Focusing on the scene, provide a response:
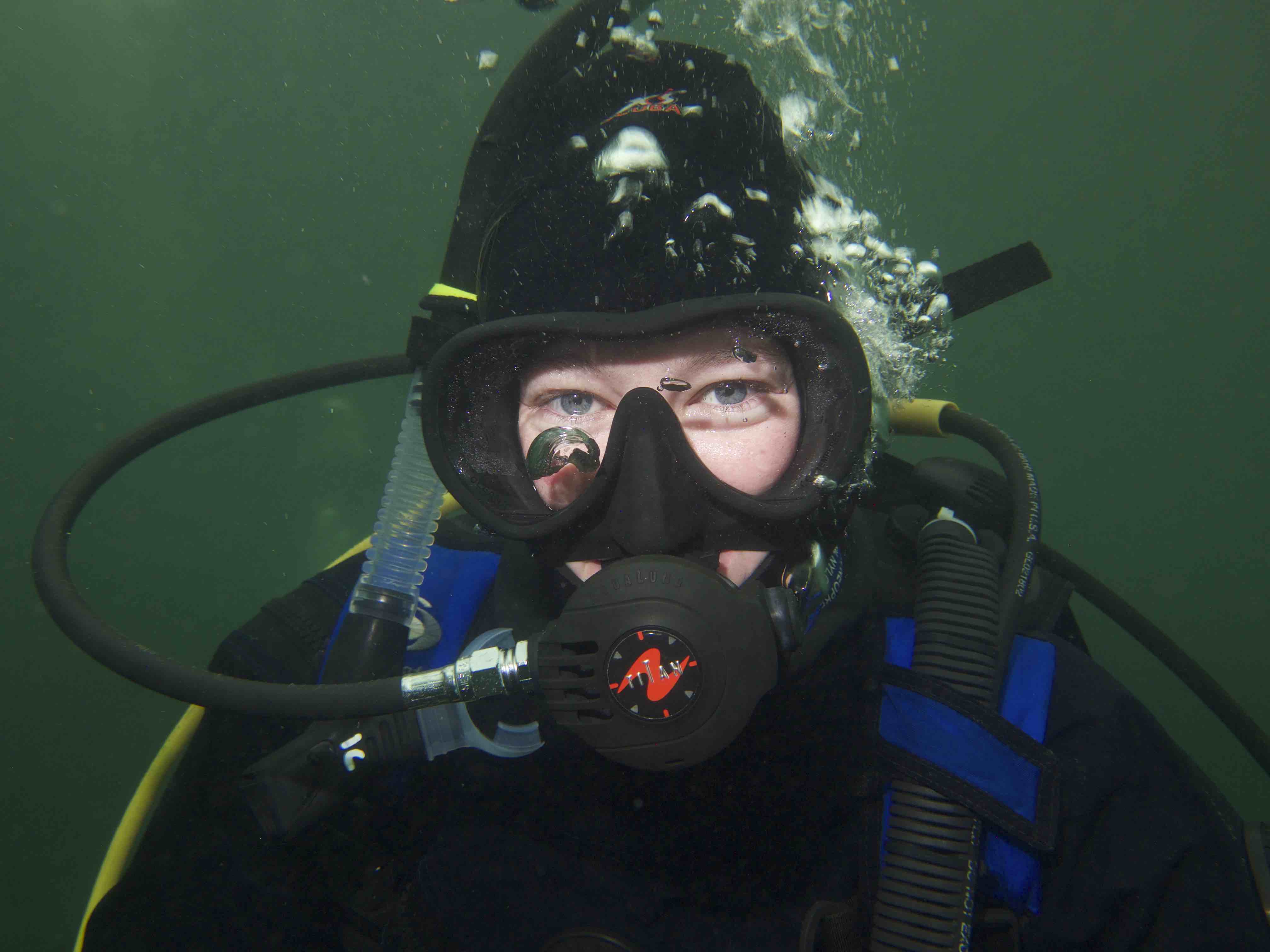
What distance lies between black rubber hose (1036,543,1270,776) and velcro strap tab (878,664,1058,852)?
1221 millimetres

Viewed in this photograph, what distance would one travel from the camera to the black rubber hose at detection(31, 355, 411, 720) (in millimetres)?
1162

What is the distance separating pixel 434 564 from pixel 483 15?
18748 millimetres

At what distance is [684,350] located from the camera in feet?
5.36

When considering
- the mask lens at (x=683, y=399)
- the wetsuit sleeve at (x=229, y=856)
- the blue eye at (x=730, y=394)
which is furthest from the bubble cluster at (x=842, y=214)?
the wetsuit sleeve at (x=229, y=856)

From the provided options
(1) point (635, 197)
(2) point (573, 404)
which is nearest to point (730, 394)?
(2) point (573, 404)

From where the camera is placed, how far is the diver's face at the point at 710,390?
1.64 meters

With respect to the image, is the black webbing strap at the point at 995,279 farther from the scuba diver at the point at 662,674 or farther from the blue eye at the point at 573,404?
the blue eye at the point at 573,404

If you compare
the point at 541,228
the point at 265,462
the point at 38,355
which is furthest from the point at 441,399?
the point at 38,355

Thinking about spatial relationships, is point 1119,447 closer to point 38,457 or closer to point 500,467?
point 500,467

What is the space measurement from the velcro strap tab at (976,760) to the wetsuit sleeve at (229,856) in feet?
5.41

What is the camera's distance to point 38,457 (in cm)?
2253

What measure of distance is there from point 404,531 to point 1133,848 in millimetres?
2013

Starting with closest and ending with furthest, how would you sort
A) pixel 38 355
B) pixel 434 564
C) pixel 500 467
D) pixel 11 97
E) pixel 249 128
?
pixel 500 467
pixel 434 564
pixel 11 97
pixel 38 355
pixel 249 128

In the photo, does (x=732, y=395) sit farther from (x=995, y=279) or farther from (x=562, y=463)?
(x=995, y=279)
